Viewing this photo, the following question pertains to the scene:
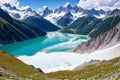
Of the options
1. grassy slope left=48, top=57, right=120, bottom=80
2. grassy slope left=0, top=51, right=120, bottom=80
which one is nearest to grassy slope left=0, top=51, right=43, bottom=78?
grassy slope left=0, top=51, right=120, bottom=80

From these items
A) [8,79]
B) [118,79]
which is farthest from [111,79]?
[8,79]

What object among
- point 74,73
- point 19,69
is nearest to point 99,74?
point 19,69

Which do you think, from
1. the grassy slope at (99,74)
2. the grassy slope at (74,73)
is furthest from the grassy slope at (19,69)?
the grassy slope at (99,74)

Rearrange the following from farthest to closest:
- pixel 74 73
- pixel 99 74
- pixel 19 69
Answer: pixel 74 73 → pixel 19 69 → pixel 99 74

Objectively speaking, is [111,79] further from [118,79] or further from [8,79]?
[8,79]

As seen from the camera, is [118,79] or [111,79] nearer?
[118,79]

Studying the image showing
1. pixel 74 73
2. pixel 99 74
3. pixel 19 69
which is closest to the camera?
pixel 99 74

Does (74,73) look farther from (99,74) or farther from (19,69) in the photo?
(99,74)

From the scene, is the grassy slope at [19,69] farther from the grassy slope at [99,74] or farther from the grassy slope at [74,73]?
the grassy slope at [99,74]

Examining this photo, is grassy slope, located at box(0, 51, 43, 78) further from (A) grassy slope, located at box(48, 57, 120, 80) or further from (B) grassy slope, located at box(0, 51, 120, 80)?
(A) grassy slope, located at box(48, 57, 120, 80)

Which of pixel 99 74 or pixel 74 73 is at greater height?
pixel 74 73
